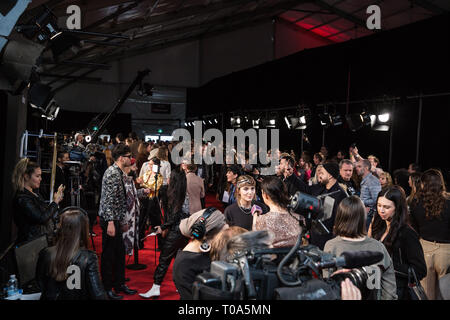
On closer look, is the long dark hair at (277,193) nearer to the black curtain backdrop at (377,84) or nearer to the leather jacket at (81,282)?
the leather jacket at (81,282)

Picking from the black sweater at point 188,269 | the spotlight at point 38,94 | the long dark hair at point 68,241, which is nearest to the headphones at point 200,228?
the black sweater at point 188,269

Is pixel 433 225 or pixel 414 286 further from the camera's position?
pixel 433 225

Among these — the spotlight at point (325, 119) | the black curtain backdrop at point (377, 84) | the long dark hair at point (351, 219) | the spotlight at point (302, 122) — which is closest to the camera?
the long dark hair at point (351, 219)

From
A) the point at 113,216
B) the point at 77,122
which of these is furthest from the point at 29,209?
the point at 77,122

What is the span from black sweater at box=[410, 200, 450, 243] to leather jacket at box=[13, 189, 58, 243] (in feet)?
10.5

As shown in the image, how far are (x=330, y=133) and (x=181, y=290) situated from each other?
944 cm

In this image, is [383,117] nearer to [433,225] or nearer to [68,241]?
[433,225]

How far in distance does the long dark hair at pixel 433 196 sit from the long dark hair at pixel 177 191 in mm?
2383

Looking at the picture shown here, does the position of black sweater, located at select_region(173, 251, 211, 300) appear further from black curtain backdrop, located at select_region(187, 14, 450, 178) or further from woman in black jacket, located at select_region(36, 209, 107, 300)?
black curtain backdrop, located at select_region(187, 14, 450, 178)

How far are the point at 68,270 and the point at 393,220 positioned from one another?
2079mm

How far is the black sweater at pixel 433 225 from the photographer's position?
3.21m

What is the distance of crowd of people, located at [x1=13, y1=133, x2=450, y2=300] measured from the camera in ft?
6.91

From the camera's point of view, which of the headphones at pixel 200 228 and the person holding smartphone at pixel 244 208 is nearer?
the headphones at pixel 200 228

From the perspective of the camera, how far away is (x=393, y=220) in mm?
2566
